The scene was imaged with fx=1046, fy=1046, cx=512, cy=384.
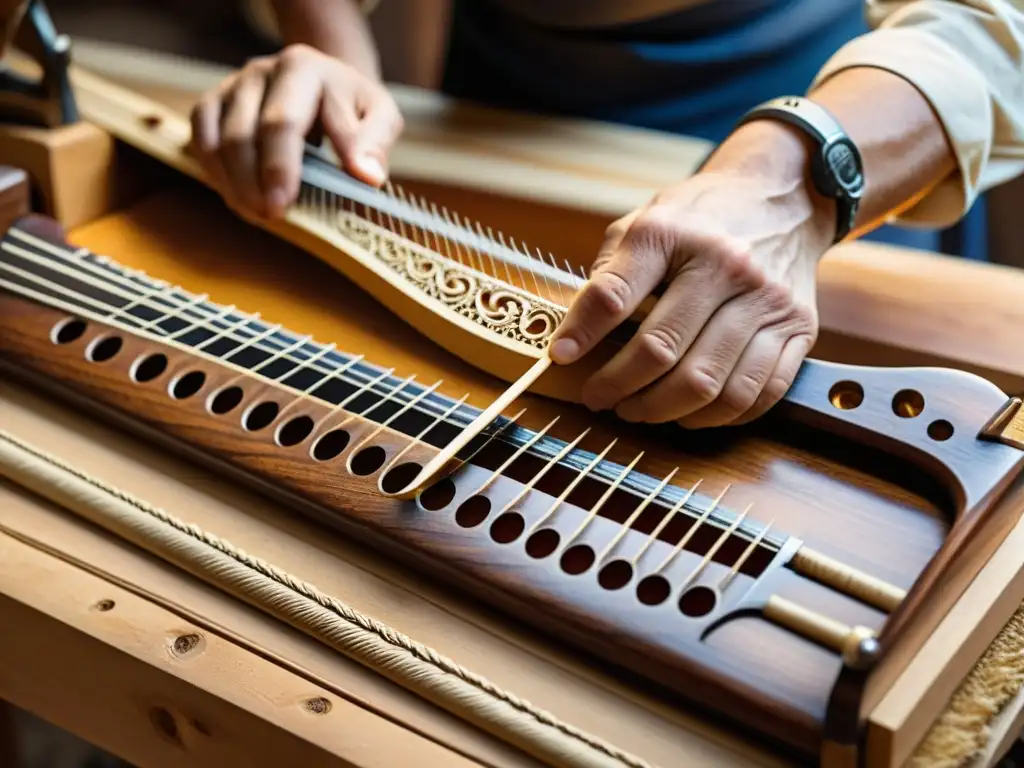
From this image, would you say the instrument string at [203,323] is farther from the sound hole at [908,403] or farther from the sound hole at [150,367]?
the sound hole at [908,403]

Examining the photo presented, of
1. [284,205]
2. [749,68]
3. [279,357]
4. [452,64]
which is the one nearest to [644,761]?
[279,357]

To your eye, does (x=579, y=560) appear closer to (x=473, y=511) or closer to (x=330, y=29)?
(x=473, y=511)

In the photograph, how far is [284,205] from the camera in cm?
87

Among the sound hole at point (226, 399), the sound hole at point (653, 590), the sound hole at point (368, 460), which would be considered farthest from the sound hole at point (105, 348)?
the sound hole at point (653, 590)

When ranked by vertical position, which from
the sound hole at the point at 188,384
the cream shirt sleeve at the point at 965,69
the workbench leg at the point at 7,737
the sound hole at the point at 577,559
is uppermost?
the cream shirt sleeve at the point at 965,69

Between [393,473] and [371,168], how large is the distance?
0.36 meters

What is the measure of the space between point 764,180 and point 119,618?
0.53 metres

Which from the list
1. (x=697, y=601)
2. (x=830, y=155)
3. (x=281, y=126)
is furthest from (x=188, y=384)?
(x=830, y=155)

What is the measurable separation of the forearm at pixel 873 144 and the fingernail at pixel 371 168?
0.28 m

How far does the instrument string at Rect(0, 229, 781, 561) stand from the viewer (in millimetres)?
664

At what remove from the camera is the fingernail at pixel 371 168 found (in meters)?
0.90

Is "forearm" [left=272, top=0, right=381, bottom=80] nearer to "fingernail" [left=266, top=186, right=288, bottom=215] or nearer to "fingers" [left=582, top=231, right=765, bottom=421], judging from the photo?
"fingernail" [left=266, top=186, right=288, bottom=215]

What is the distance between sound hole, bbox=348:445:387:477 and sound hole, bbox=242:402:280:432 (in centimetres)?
8

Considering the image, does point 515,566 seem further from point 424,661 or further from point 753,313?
point 753,313
